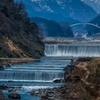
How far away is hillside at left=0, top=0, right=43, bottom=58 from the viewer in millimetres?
84375

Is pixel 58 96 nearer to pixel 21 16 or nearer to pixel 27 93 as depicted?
pixel 27 93

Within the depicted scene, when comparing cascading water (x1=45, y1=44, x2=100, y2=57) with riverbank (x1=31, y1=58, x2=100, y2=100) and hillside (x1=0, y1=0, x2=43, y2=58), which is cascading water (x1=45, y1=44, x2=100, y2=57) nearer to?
hillside (x1=0, y1=0, x2=43, y2=58)

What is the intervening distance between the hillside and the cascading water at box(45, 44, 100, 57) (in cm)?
356

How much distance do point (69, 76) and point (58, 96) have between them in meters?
11.5

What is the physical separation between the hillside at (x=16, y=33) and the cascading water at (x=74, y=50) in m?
3.56

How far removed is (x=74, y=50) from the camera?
112m

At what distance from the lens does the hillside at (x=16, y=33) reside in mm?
84375

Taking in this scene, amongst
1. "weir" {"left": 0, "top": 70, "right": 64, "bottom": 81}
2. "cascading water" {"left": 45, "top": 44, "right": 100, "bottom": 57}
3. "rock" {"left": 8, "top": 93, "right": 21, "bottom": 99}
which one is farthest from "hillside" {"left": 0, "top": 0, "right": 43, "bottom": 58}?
"rock" {"left": 8, "top": 93, "right": 21, "bottom": 99}

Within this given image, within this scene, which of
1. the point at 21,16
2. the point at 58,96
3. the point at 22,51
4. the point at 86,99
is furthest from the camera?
the point at 21,16

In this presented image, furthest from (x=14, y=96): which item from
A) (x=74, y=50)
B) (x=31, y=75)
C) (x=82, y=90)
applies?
(x=74, y=50)

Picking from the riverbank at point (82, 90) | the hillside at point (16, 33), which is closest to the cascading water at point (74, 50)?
the hillside at point (16, 33)

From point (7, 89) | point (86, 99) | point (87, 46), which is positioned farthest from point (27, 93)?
point (87, 46)

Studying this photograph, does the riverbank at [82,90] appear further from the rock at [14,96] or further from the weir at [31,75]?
the weir at [31,75]

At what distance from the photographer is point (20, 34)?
100812mm
